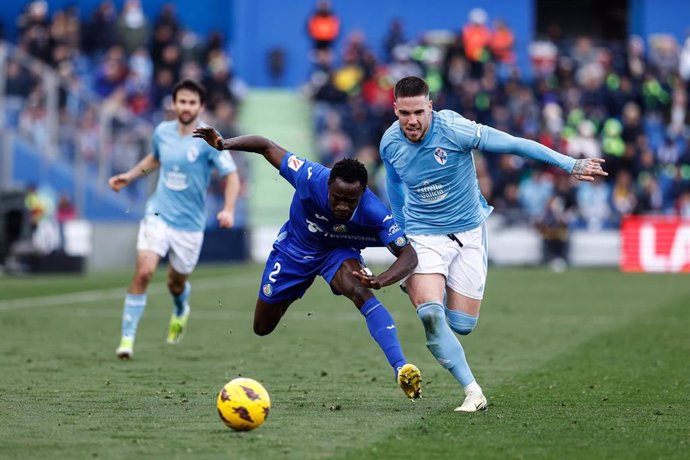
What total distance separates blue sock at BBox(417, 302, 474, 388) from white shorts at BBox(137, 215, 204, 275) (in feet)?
15.3

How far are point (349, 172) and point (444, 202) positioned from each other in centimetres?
107

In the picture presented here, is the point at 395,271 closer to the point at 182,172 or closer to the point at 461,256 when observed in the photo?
the point at 461,256

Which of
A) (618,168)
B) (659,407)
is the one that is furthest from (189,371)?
(618,168)

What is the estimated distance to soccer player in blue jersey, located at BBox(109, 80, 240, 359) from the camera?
1309 centimetres

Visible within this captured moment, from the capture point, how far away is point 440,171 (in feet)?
31.4

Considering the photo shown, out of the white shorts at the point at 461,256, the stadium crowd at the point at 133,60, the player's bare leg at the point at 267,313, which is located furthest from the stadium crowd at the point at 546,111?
the white shorts at the point at 461,256

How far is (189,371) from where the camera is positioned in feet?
38.3

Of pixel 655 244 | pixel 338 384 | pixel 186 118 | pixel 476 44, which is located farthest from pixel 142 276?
pixel 476 44

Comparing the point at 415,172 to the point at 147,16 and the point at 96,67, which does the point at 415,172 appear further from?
the point at 147,16

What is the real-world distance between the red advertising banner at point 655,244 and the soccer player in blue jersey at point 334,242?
21.7m

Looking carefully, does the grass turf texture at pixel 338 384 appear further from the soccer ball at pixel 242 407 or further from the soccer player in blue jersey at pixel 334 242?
the soccer player in blue jersey at pixel 334 242

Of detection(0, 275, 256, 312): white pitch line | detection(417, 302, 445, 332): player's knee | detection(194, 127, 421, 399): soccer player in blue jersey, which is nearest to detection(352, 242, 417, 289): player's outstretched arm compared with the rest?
detection(194, 127, 421, 399): soccer player in blue jersey

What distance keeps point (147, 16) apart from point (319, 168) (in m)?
30.8

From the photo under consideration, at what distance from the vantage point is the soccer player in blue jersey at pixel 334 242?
353 inches
